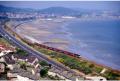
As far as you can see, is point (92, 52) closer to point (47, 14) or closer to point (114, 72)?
point (114, 72)

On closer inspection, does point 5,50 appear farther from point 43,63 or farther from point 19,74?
point 19,74

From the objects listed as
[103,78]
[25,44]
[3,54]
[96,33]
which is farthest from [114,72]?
[96,33]

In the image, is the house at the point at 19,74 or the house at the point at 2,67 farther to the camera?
the house at the point at 2,67

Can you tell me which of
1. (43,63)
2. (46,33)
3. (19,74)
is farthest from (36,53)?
(46,33)

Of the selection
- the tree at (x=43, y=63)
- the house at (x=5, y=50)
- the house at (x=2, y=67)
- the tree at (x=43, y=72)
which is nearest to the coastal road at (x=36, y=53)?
the tree at (x=43, y=63)

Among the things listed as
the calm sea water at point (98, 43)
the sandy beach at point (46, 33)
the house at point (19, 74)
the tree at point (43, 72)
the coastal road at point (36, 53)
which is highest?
the house at point (19, 74)

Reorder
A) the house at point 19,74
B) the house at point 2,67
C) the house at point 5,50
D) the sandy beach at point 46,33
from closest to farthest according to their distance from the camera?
the house at point 19,74
the house at point 2,67
the house at point 5,50
the sandy beach at point 46,33

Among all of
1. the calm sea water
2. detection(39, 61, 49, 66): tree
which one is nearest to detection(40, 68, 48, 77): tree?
detection(39, 61, 49, 66): tree

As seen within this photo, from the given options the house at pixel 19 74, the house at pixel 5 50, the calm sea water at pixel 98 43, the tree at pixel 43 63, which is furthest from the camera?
the calm sea water at pixel 98 43

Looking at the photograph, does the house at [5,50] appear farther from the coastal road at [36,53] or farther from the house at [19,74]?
the house at [19,74]
